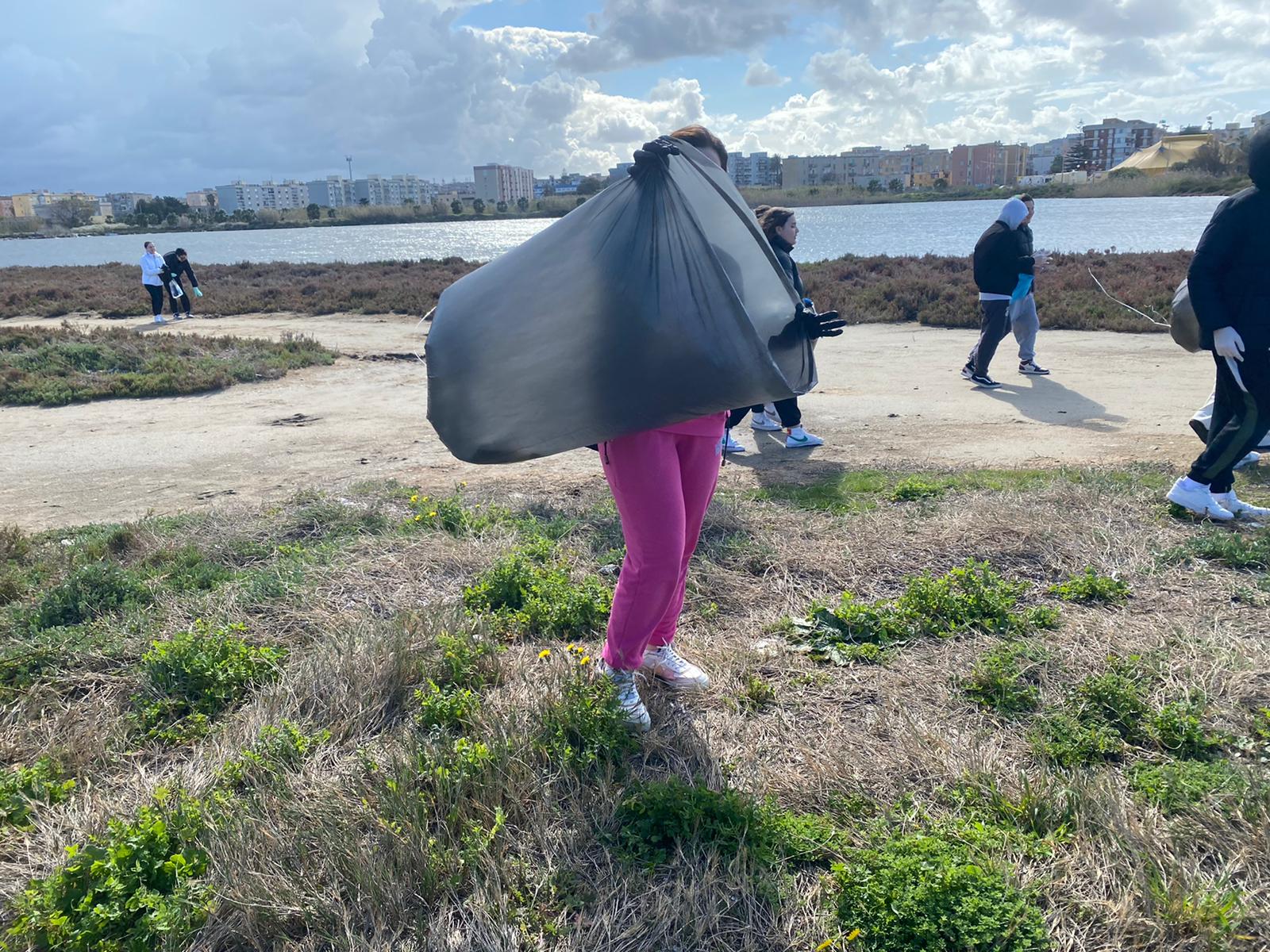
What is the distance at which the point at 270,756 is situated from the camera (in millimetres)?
2799

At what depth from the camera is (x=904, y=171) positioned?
10238 centimetres

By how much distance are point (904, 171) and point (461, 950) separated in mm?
111798

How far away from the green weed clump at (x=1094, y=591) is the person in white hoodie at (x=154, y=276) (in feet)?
68.0

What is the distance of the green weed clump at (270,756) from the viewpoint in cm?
271

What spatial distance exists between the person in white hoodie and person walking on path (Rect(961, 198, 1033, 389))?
17.8 meters

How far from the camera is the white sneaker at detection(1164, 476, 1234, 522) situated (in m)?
4.82

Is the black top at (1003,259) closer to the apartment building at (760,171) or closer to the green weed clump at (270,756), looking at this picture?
the green weed clump at (270,756)

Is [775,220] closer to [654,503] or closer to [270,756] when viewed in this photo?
[654,503]

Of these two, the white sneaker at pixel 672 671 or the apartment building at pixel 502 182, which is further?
the apartment building at pixel 502 182

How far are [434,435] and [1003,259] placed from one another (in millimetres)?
6288

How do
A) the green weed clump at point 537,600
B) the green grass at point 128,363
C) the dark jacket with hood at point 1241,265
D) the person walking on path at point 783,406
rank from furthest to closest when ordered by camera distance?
1. the green grass at point 128,363
2. the person walking on path at point 783,406
3. the dark jacket with hood at point 1241,265
4. the green weed clump at point 537,600

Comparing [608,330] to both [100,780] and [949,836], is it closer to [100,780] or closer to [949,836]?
[949,836]

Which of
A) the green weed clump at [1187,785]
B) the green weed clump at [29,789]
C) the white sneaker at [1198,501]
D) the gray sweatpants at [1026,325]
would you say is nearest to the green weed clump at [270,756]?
the green weed clump at [29,789]

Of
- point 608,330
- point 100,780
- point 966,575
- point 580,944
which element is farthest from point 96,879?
point 966,575
